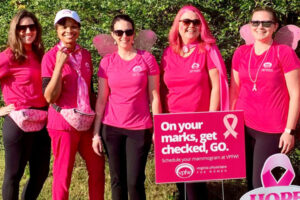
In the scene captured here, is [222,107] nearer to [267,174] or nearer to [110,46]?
[267,174]

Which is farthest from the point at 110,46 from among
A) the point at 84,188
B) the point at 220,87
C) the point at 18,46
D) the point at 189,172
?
the point at 84,188

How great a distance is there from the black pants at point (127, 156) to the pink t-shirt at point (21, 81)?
0.74 meters

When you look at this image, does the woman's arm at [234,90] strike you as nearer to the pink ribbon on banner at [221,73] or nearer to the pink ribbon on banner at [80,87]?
the pink ribbon on banner at [221,73]

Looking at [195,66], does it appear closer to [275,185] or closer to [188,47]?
[188,47]

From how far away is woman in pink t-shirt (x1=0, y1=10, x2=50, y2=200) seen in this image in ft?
13.9

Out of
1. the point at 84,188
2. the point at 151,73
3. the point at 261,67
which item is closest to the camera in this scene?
the point at 261,67

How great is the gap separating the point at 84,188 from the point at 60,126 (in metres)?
2.77

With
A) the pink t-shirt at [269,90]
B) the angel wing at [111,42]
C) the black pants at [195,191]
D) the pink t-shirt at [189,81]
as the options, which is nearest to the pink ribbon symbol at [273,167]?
the pink t-shirt at [269,90]

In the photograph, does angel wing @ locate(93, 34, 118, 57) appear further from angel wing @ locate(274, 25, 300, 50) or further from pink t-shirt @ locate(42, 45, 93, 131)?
angel wing @ locate(274, 25, 300, 50)

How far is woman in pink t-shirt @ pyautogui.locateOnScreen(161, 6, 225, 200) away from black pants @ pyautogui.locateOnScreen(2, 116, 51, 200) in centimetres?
139

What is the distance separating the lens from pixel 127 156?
419cm

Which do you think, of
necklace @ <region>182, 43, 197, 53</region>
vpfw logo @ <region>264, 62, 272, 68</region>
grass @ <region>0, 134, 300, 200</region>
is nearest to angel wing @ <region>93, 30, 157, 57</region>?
necklace @ <region>182, 43, 197, 53</region>

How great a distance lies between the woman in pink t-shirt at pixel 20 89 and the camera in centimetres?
422

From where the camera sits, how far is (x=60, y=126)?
4.11 m
